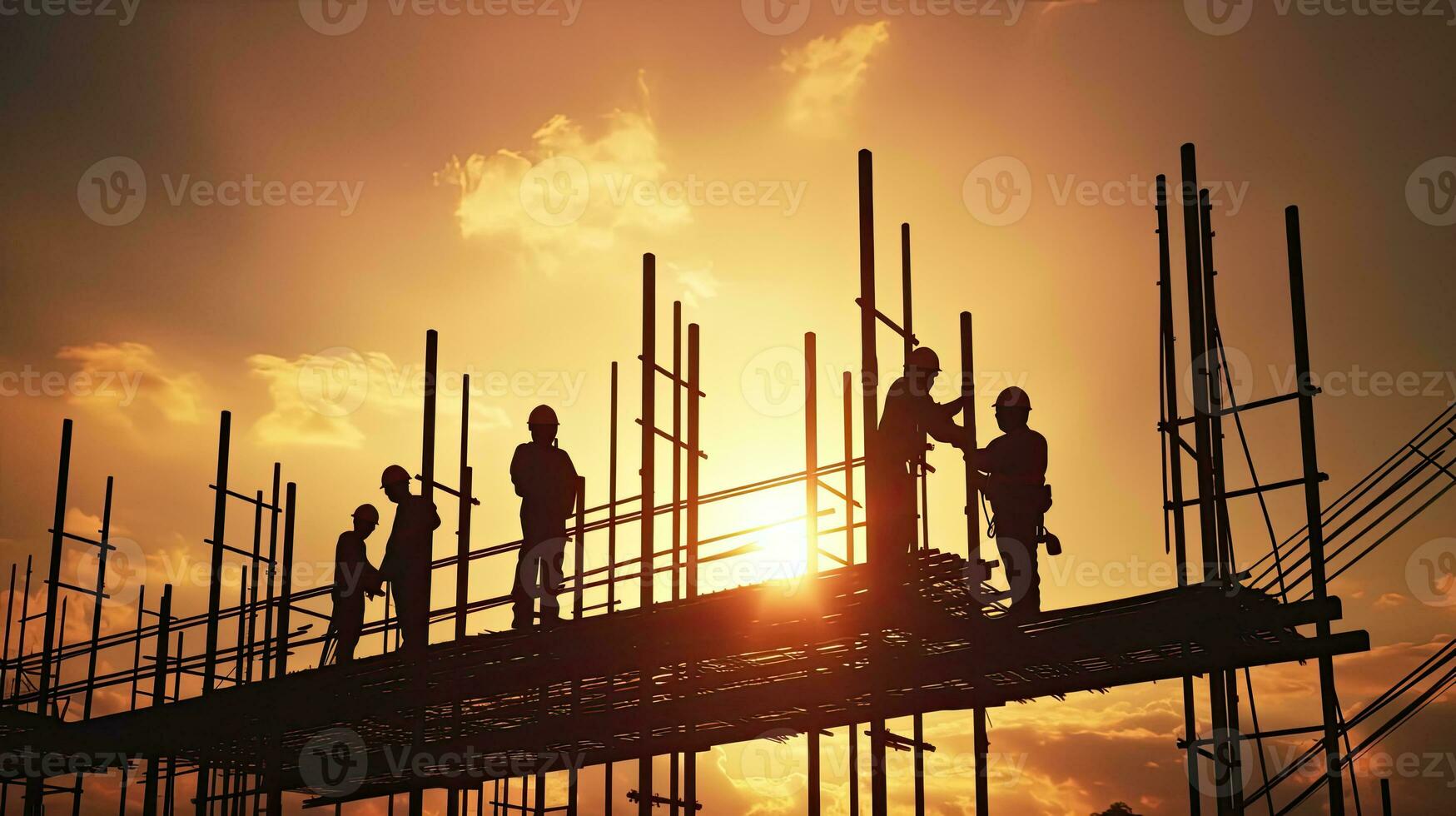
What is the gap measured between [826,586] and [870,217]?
10.2ft

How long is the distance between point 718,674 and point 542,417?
3.70 metres

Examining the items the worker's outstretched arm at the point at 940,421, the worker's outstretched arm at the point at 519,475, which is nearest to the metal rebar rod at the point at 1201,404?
the worker's outstretched arm at the point at 940,421

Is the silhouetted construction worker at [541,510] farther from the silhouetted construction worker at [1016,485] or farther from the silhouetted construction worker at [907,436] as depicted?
the silhouetted construction worker at [1016,485]

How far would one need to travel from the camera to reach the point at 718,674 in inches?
491

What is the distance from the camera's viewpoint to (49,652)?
→ 20.0 m

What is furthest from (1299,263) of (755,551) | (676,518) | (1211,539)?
(676,518)

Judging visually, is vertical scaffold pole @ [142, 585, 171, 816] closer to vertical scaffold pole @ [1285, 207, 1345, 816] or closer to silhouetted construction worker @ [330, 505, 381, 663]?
A: silhouetted construction worker @ [330, 505, 381, 663]

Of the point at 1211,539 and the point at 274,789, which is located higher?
the point at 1211,539

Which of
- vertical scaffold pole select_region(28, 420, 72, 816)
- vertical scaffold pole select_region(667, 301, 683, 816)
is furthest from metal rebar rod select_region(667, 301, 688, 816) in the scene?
vertical scaffold pole select_region(28, 420, 72, 816)

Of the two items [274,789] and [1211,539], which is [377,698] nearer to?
[274,789]

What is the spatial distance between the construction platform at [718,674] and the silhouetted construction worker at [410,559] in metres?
0.97

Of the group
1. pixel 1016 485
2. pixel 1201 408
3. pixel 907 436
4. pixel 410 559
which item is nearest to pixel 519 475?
pixel 410 559

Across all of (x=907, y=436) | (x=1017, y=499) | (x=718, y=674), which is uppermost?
(x=907, y=436)

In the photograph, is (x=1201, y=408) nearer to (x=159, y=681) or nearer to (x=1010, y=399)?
(x=1010, y=399)
